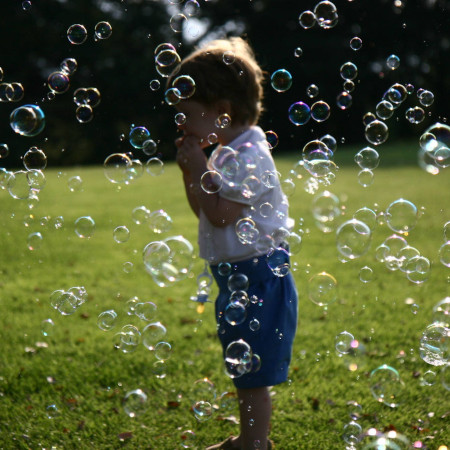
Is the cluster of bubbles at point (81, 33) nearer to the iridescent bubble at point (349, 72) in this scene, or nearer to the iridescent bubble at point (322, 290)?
the iridescent bubble at point (349, 72)

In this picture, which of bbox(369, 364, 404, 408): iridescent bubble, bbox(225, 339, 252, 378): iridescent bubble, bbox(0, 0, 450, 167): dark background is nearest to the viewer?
bbox(225, 339, 252, 378): iridescent bubble

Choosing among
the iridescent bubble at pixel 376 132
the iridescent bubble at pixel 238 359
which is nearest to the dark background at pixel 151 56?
the iridescent bubble at pixel 376 132

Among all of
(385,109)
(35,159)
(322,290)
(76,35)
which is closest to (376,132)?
(385,109)

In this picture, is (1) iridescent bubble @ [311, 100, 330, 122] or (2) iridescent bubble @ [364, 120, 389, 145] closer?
(1) iridescent bubble @ [311, 100, 330, 122]

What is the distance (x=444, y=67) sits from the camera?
56.7 feet

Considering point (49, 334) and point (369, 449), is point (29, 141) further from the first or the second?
point (369, 449)

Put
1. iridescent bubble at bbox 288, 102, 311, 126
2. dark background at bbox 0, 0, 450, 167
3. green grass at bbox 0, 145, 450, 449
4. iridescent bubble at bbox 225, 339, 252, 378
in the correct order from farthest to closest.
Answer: dark background at bbox 0, 0, 450, 167
iridescent bubble at bbox 288, 102, 311, 126
green grass at bbox 0, 145, 450, 449
iridescent bubble at bbox 225, 339, 252, 378

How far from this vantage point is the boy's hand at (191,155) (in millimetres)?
2604

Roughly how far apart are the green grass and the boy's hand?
1.28m

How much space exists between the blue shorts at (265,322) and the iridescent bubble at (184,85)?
0.78m

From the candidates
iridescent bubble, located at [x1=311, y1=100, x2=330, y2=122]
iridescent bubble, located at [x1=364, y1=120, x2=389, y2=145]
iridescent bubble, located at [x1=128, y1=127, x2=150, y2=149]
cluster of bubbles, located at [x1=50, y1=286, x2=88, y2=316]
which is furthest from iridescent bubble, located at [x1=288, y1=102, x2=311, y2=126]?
cluster of bubbles, located at [x1=50, y1=286, x2=88, y2=316]

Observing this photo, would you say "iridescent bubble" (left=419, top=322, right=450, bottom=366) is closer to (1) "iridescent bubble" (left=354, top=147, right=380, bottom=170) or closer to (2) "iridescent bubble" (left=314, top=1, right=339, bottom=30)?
(1) "iridescent bubble" (left=354, top=147, right=380, bottom=170)

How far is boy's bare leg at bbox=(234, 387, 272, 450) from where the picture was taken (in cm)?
256

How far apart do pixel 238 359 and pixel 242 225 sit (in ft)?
1.84
